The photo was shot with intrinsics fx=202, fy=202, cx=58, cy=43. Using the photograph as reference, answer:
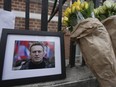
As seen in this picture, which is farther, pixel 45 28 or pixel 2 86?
pixel 45 28

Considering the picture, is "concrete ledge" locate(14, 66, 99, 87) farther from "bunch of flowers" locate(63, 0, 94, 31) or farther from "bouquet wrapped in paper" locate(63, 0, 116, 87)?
"bunch of flowers" locate(63, 0, 94, 31)

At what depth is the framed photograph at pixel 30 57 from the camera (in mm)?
976

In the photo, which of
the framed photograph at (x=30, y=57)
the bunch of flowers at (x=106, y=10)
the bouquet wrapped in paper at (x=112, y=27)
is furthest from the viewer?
the bunch of flowers at (x=106, y=10)

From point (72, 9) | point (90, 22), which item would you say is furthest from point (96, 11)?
point (90, 22)

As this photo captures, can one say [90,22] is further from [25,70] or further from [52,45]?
[25,70]

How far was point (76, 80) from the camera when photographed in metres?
1.15

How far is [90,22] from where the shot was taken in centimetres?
108

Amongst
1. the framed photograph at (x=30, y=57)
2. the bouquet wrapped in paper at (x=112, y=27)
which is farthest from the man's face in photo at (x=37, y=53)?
the bouquet wrapped in paper at (x=112, y=27)

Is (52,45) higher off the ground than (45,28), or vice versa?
(45,28)

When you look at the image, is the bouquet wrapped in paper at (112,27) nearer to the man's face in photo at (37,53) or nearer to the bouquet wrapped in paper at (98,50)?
the bouquet wrapped in paper at (98,50)

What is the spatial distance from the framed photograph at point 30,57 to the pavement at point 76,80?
0.12 feet

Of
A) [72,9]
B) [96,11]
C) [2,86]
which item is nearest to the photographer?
[2,86]

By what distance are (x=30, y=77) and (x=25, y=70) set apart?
0.04 meters

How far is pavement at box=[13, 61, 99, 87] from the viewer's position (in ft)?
3.43
